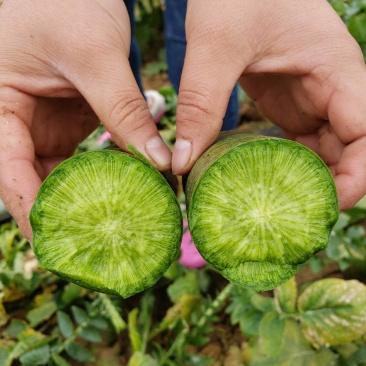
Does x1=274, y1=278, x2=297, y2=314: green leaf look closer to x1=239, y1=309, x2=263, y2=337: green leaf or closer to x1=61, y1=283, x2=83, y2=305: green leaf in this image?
x1=239, y1=309, x2=263, y2=337: green leaf

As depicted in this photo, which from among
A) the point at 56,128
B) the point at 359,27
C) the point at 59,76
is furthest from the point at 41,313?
the point at 359,27

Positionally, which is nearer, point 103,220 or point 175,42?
point 103,220

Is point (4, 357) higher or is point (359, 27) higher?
point (359, 27)

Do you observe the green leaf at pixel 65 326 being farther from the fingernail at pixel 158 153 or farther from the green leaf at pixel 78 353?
the fingernail at pixel 158 153

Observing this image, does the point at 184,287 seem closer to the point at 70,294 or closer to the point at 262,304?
the point at 262,304

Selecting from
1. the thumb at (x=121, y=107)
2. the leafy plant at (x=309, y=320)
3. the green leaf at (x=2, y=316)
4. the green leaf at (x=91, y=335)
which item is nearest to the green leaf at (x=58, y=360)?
the green leaf at (x=91, y=335)
